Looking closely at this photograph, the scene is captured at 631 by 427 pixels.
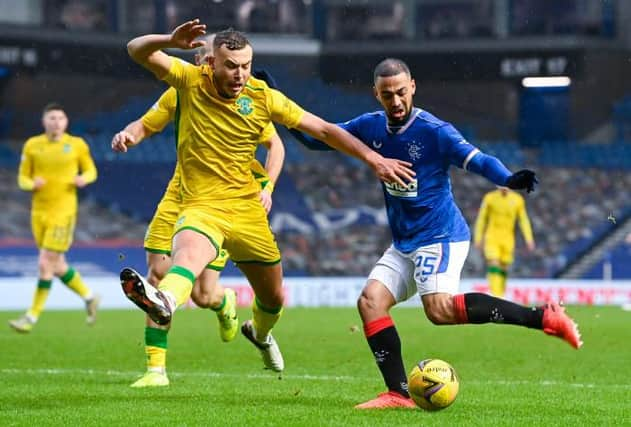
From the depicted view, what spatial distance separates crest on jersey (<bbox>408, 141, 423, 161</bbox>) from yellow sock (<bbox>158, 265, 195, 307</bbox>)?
1.77 meters

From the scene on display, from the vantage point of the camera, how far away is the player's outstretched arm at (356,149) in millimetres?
7938

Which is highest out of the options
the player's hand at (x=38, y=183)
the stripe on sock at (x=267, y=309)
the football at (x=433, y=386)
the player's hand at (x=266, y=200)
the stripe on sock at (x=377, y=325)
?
the player's hand at (x=266, y=200)

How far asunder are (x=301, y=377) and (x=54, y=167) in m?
7.17

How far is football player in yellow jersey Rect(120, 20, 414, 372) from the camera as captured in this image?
7.94 meters

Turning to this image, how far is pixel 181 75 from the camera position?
825 centimetres

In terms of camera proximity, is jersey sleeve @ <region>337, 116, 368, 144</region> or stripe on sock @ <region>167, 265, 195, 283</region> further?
jersey sleeve @ <region>337, 116, 368, 144</region>

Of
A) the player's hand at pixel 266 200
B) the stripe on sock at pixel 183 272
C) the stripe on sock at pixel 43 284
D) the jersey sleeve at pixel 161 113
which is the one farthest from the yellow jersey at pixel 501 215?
the stripe on sock at pixel 183 272

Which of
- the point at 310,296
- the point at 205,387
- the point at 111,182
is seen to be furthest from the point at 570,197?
the point at 205,387

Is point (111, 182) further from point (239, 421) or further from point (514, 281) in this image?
point (239, 421)

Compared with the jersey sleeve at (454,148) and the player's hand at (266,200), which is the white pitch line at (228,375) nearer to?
the player's hand at (266,200)

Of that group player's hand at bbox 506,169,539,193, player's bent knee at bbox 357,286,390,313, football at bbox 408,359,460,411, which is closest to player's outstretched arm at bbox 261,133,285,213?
player's bent knee at bbox 357,286,390,313

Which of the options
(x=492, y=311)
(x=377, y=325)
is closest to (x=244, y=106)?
(x=377, y=325)

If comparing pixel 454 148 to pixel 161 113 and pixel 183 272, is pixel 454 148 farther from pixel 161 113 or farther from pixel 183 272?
pixel 161 113

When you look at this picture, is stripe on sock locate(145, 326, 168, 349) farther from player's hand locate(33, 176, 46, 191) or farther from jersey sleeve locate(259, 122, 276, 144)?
player's hand locate(33, 176, 46, 191)
